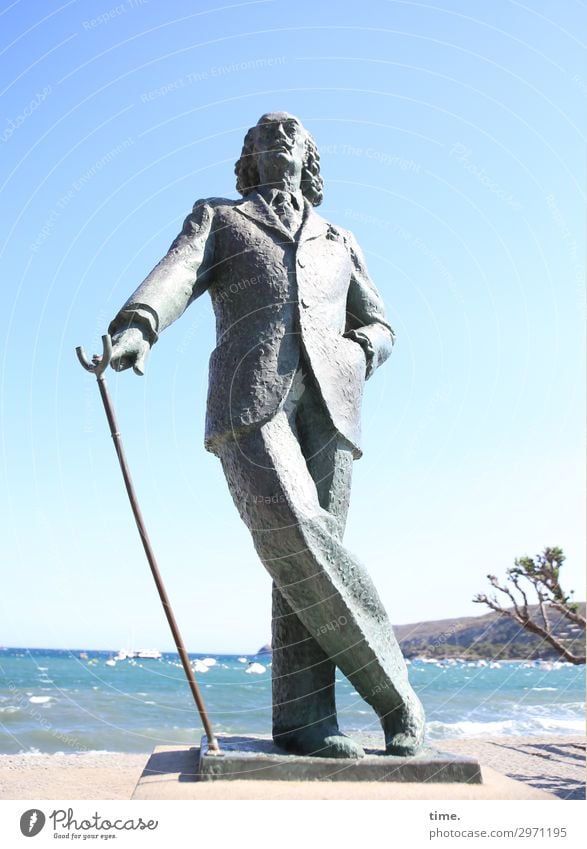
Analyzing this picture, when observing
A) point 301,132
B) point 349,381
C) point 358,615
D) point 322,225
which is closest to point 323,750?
point 358,615

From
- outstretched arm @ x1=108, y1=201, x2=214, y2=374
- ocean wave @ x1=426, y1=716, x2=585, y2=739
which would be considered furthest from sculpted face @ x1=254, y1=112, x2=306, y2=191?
ocean wave @ x1=426, y1=716, x2=585, y2=739

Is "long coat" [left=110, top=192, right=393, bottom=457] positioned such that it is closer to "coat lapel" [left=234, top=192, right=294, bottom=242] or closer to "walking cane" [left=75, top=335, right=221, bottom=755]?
"coat lapel" [left=234, top=192, right=294, bottom=242]

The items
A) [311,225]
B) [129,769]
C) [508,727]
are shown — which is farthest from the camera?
[508,727]

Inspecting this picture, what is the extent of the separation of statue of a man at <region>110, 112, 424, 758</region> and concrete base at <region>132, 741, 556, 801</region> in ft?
0.65

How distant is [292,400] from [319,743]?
1691 mm

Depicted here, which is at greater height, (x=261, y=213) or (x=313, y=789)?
(x=261, y=213)

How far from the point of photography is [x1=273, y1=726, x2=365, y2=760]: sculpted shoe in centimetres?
369

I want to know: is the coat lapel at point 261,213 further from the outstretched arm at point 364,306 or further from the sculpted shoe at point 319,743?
the sculpted shoe at point 319,743

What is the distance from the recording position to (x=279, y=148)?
4629mm

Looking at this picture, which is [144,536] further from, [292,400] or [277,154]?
[277,154]

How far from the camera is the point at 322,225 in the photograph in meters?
4.71

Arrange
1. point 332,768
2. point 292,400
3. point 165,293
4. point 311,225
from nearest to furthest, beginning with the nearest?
point 332,768 < point 165,293 < point 292,400 < point 311,225

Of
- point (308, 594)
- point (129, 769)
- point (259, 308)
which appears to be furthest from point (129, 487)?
point (129, 769)

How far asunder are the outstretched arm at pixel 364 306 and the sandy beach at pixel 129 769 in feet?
21.8
